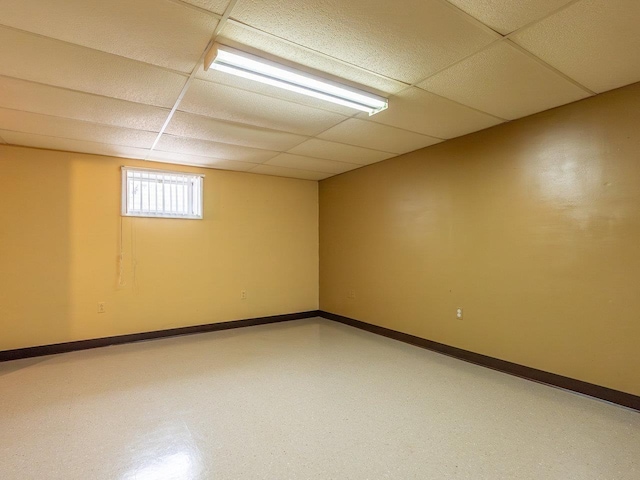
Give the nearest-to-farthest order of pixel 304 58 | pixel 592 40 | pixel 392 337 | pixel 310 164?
pixel 592 40 → pixel 304 58 → pixel 392 337 → pixel 310 164

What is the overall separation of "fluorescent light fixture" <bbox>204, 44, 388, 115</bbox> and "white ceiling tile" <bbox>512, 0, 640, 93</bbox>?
3.52 ft

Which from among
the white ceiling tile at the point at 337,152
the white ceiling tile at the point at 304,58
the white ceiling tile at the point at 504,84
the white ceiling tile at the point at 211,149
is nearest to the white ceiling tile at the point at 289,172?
the white ceiling tile at the point at 211,149

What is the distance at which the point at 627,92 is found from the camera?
2.57 m

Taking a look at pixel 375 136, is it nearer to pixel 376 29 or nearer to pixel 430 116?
pixel 430 116

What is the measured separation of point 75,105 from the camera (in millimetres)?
2762

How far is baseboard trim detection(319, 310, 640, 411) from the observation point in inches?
102

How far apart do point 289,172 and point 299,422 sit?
12.7 ft

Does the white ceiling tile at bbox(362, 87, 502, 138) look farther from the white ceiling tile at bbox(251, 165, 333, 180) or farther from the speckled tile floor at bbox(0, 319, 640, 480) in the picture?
the speckled tile floor at bbox(0, 319, 640, 480)

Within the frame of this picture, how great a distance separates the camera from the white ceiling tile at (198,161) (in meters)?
4.34

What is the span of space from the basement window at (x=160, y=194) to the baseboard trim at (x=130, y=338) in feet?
5.30

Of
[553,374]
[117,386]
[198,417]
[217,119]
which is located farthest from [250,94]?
[553,374]

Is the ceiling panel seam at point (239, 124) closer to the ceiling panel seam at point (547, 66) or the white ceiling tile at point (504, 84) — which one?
the white ceiling tile at point (504, 84)

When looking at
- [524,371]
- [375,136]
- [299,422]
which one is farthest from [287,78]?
[524,371]

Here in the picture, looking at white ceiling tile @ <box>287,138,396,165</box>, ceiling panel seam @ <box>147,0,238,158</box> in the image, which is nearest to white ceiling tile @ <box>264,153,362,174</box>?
white ceiling tile @ <box>287,138,396,165</box>
